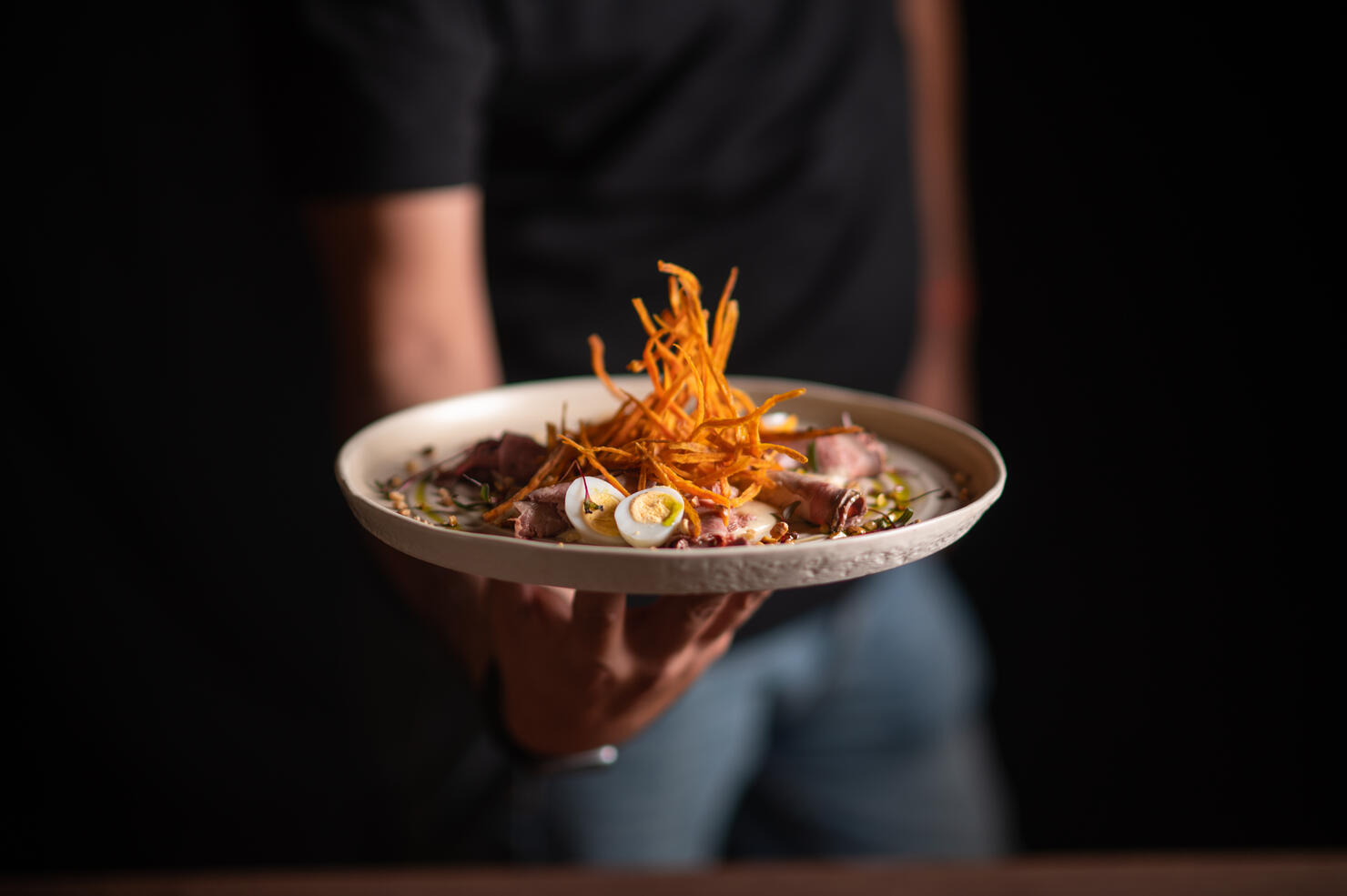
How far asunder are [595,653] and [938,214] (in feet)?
4.27

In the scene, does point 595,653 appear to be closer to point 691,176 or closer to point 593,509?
point 593,509

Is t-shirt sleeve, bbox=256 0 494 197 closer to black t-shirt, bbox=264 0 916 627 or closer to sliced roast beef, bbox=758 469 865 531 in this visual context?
black t-shirt, bbox=264 0 916 627

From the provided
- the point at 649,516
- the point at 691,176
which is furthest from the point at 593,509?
the point at 691,176

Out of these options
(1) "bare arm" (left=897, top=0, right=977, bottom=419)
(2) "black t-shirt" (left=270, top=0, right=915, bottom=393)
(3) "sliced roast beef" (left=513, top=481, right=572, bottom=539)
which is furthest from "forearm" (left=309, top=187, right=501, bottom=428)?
(1) "bare arm" (left=897, top=0, right=977, bottom=419)

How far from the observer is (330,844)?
6.77 feet

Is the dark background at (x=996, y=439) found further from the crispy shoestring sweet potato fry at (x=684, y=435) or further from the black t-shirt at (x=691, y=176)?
the crispy shoestring sweet potato fry at (x=684, y=435)

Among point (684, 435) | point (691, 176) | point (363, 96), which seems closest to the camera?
point (684, 435)

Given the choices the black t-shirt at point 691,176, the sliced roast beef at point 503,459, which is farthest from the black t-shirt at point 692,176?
the sliced roast beef at point 503,459

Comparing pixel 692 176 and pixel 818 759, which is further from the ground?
pixel 692 176

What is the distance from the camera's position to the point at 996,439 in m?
1.48

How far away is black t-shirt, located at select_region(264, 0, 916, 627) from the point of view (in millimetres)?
1062

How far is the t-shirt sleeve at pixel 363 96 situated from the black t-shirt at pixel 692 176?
0.09 m

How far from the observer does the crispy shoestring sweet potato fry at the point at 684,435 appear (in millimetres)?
486

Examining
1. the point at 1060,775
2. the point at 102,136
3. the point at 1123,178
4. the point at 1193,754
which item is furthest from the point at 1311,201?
the point at 102,136
